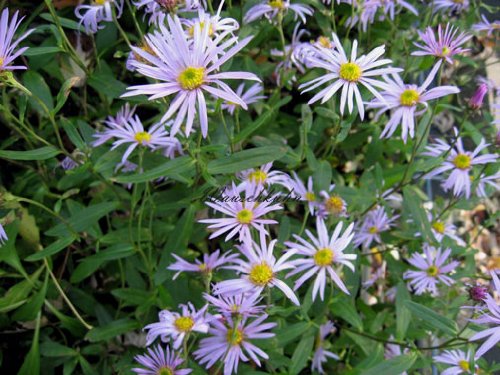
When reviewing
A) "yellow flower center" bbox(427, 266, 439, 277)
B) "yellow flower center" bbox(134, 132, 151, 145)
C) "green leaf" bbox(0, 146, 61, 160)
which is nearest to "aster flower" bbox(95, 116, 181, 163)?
"yellow flower center" bbox(134, 132, 151, 145)

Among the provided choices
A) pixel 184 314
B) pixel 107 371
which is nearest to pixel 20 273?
pixel 107 371

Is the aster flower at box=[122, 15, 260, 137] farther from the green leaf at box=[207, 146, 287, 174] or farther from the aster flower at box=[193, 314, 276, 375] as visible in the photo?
the aster flower at box=[193, 314, 276, 375]

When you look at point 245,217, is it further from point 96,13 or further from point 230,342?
point 96,13

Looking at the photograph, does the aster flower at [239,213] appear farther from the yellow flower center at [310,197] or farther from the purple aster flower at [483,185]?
the purple aster flower at [483,185]

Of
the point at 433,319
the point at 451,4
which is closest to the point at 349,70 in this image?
the point at 433,319

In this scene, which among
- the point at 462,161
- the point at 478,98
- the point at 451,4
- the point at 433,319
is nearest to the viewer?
the point at 433,319

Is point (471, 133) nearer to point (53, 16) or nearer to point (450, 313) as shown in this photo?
point (450, 313)

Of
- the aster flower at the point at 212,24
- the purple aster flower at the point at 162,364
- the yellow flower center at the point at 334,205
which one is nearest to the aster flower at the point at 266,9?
the aster flower at the point at 212,24
